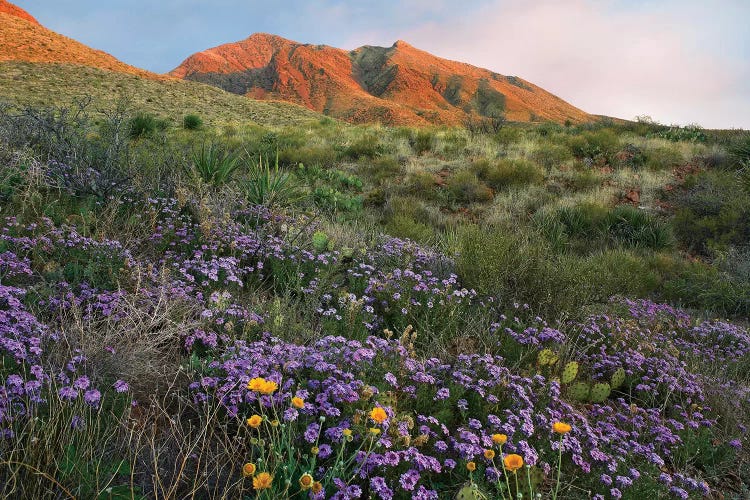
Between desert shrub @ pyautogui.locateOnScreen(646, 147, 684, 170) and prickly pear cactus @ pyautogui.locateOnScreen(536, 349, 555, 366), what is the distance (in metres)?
9.62

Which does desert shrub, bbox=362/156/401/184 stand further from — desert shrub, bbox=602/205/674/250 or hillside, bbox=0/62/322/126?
hillside, bbox=0/62/322/126

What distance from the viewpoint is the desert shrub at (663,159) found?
1099 centimetres

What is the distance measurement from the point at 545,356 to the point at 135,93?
29.4 m

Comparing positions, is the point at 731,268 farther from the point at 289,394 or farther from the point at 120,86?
the point at 120,86

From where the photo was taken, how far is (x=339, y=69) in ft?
420

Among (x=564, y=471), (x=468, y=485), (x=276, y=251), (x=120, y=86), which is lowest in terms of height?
(x=564, y=471)

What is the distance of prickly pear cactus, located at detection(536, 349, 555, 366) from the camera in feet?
10.3

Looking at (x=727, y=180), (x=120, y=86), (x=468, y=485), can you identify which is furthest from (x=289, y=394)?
(x=120, y=86)

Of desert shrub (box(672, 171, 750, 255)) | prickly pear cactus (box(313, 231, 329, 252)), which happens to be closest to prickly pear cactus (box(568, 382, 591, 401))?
prickly pear cactus (box(313, 231, 329, 252))

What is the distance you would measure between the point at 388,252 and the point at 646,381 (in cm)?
248

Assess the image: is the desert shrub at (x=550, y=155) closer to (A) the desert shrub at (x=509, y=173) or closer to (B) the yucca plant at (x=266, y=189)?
(A) the desert shrub at (x=509, y=173)

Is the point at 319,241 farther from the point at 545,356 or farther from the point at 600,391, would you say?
the point at 600,391

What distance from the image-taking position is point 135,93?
26750mm

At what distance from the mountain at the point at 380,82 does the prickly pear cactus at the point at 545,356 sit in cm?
8914
